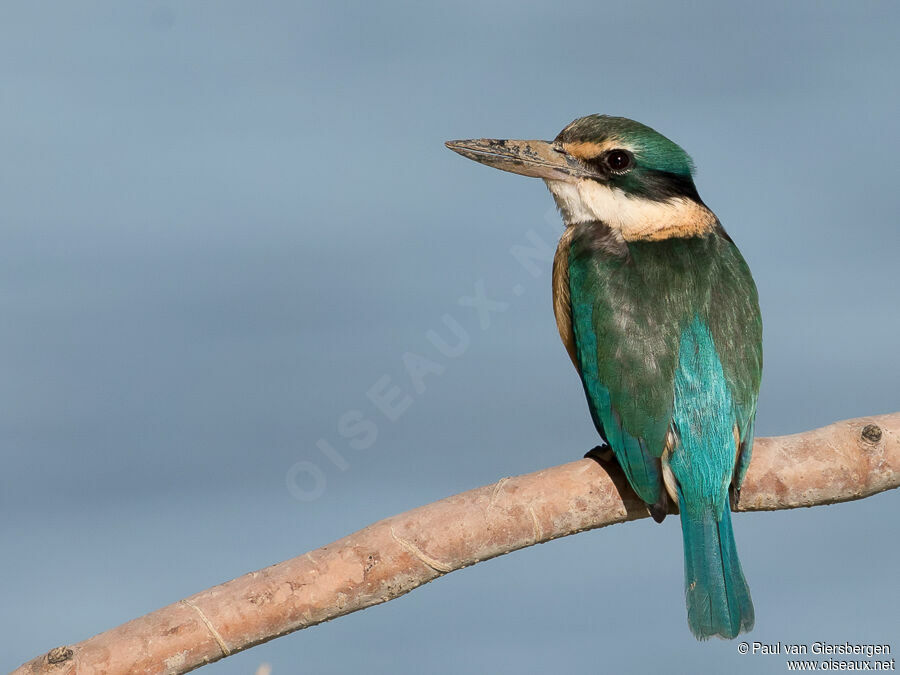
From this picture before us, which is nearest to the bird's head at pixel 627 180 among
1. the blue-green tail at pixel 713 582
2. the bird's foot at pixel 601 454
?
the bird's foot at pixel 601 454

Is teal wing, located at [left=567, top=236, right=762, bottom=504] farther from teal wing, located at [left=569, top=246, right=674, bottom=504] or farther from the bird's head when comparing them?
the bird's head

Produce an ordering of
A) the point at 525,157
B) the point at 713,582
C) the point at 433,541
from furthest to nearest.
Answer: the point at 525,157 < the point at 713,582 < the point at 433,541

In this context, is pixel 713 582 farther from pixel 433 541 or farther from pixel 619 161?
pixel 619 161

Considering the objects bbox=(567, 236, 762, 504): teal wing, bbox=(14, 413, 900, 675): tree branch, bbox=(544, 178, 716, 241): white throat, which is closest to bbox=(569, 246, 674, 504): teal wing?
bbox=(567, 236, 762, 504): teal wing

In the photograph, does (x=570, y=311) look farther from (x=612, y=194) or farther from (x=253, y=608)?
(x=253, y=608)

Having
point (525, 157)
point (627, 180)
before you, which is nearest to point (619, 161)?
point (627, 180)
